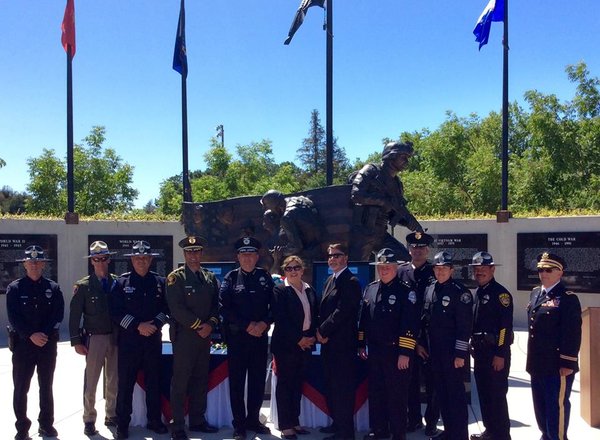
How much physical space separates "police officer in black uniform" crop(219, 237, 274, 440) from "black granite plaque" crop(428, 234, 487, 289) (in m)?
7.46

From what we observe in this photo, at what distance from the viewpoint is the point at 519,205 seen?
19.1 m

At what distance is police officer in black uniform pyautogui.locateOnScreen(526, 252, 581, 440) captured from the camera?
4293 mm

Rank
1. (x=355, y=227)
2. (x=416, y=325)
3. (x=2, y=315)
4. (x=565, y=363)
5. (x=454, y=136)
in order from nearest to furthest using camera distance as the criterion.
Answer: (x=565, y=363) < (x=416, y=325) < (x=355, y=227) < (x=2, y=315) < (x=454, y=136)

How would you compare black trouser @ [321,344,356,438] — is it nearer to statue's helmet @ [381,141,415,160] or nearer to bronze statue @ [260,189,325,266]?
bronze statue @ [260,189,325,266]

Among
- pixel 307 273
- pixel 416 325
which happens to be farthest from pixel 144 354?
pixel 307 273

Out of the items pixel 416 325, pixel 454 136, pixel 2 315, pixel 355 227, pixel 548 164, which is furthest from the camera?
pixel 454 136

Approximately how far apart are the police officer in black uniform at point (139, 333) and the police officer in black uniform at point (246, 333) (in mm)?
634

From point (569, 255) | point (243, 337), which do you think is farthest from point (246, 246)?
point (569, 255)

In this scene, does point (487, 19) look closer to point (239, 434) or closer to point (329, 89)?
point (329, 89)

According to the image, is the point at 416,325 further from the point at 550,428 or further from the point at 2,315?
the point at 2,315

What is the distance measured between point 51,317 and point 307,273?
3.63m

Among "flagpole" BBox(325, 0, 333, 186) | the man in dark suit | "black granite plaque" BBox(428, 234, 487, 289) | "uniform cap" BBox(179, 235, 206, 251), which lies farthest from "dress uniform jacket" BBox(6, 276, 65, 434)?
"black granite plaque" BBox(428, 234, 487, 289)

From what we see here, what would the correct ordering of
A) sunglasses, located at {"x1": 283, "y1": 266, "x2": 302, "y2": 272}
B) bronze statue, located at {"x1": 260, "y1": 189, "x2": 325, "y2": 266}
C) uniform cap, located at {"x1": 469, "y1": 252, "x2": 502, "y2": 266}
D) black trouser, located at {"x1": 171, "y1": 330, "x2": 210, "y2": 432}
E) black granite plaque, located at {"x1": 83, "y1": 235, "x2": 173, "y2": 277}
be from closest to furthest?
uniform cap, located at {"x1": 469, "y1": 252, "x2": 502, "y2": 266} → sunglasses, located at {"x1": 283, "y1": 266, "x2": 302, "y2": 272} → black trouser, located at {"x1": 171, "y1": 330, "x2": 210, "y2": 432} → bronze statue, located at {"x1": 260, "y1": 189, "x2": 325, "y2": 266} → black granite plaque, located at {"x1": 83, "y1": 235, "x2": 173, "y2": 277}

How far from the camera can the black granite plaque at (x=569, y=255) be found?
10.6 m
